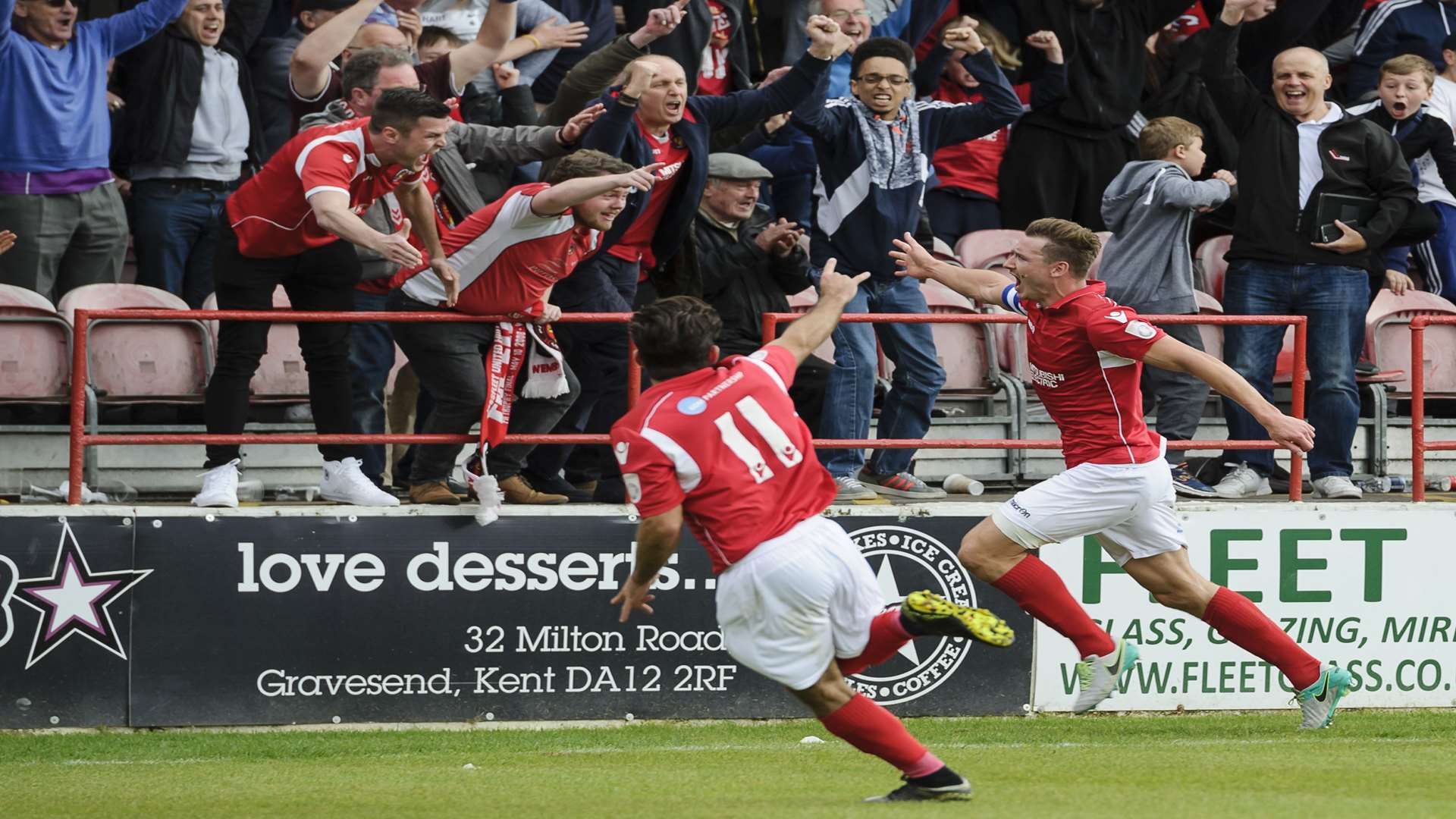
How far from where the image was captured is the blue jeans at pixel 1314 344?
9359 mm

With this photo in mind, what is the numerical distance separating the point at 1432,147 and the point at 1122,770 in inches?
228

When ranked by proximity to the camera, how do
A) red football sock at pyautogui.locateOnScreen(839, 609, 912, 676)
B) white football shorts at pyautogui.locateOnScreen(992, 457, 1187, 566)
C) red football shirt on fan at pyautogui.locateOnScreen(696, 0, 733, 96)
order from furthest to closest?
red football shirt on fan at pyautogui.locateOnScreen(696, 0, 733, 96), white football shorts at pyautogui.locateOnScreen(992, 457, 1187, 566), red football sock at pyautogui.locateOnScreen(839, 609, 912, 676)

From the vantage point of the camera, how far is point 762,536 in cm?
583

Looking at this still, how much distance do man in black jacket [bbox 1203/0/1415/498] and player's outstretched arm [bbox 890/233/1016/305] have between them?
185 cm

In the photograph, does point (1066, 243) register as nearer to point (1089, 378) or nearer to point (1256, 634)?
point (1089, 378)

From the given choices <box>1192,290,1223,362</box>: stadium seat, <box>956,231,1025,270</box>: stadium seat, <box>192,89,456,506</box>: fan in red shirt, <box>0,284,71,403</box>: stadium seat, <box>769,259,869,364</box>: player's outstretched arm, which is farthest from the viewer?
<box>956,231,1025,270</box>: stadium seat

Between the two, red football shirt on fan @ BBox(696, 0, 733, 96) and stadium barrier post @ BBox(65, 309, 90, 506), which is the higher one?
red football shirt on fan @ BBox(696, 0, 733, 96)

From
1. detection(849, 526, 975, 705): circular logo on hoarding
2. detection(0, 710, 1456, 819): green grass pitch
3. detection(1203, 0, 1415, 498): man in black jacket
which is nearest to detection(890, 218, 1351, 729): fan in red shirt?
detection(0, 710, 1456, 819): green grass pitch

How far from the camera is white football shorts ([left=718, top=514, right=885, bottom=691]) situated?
5.80 m

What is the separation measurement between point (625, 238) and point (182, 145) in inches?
103

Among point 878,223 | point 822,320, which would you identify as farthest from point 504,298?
point 822,320

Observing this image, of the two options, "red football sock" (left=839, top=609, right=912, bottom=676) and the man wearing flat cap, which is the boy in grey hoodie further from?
"red football sock" (left=839, top=609, right=912, bottom=676)

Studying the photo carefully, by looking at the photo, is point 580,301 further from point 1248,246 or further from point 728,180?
point 1248,246

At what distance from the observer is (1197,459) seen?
10.1 meters
